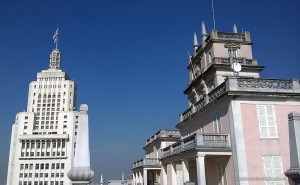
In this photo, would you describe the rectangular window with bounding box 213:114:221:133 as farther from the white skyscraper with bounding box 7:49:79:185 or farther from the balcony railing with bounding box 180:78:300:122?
the white skyscraper with bounding box 7:49:79:185

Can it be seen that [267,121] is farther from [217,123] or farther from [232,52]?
[232,52]

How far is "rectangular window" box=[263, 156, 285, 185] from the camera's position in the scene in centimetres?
1844

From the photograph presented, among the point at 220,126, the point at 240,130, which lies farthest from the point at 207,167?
the point at 240,130

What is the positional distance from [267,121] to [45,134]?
9906cm

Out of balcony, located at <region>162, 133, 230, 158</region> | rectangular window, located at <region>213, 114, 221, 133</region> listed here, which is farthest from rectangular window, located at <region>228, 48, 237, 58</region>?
balcony, located at <region>162, 133, 230, 158</region>

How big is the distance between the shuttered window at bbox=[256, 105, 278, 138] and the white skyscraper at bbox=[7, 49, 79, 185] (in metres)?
93.1

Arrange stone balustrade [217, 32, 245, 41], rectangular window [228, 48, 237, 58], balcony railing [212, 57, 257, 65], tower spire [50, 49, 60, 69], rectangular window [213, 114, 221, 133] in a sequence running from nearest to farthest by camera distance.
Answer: rectangular window [213, 114, 221, 133] < balcony railing [212, 57, 257, 65] < rectangular window [228, 48, 237, 58] < stone balustrade [217, 32, 245, 41] < tower spire [50, 49, 60, 69]

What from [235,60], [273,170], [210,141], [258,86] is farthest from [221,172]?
[235,60]

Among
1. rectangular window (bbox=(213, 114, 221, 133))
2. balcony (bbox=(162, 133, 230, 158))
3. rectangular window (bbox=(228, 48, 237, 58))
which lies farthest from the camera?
rectangular window (bbox=(228, 48, 237, 58))

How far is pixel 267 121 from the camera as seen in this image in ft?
63.6

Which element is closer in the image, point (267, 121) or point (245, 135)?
point (245, 135)

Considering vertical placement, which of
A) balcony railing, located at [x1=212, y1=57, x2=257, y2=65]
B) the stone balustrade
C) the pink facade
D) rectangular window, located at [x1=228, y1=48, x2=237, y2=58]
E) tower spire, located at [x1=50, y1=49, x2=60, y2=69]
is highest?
tower spire, located at [x1=50, y1=49, x2=60, y2=69]

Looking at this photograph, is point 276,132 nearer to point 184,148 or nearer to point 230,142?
point 230,142

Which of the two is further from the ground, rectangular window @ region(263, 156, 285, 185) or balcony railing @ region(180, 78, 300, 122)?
balcony railing @ region(180, 78, 300, 122)
